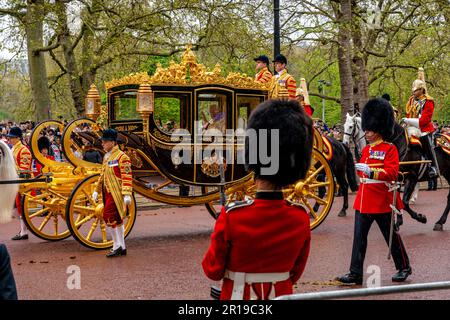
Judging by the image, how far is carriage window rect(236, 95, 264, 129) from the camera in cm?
922

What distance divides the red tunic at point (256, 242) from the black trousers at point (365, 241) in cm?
327

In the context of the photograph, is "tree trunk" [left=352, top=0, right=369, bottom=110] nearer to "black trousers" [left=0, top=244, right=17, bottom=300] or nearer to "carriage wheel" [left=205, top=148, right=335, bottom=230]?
"carriage wheel" [left=205, top=148, right=335, bottom=230]

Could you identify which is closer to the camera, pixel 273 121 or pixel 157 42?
pixel 273 121

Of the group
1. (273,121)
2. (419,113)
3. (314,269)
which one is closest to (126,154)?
(314,269)

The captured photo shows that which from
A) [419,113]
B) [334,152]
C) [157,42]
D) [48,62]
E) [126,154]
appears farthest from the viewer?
[48,62]

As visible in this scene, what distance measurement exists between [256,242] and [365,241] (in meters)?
3.47

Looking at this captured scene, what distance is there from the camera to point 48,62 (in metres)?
29.6

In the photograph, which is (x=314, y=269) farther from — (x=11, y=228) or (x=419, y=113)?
(x=11, y=228)

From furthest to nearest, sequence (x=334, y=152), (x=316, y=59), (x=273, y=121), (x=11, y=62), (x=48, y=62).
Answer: (x=48, y=62)
(x=316, y=59)
(x=11, y=62)
(x=334, y=152)
(x=273, y=121)

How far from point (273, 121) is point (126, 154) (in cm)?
537

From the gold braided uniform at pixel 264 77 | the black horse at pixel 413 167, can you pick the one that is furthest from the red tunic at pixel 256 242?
the black horse at pixel 413 167

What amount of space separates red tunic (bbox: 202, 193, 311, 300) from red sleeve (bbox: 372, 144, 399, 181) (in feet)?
Result: 10.7
